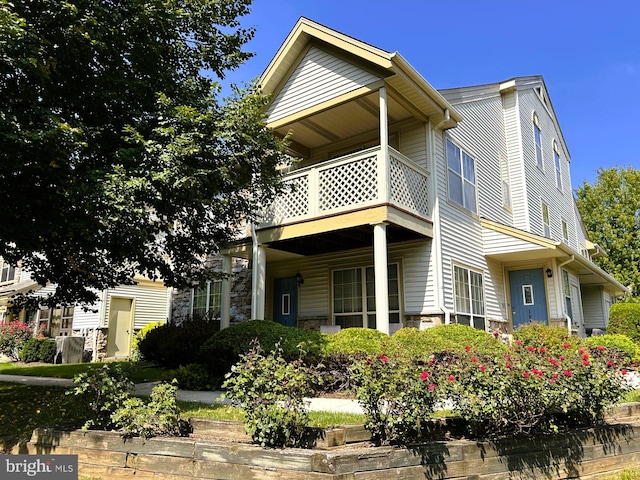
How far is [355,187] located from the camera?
34.0ft

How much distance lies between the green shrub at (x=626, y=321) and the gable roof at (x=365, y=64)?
28.0ft

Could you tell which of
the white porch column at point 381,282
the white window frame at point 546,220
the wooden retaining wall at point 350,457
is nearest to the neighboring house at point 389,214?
the white porch column at point 381,282

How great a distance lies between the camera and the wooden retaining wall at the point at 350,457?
389 centimetres

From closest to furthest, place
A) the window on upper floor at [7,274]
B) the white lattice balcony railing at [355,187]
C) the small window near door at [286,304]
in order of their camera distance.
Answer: the white lattice balcony railing at [355,187] < the small window near door at [286,304] < the window on upper floor at [7,274]

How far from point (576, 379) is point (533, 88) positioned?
1641cm

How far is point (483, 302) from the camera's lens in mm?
12766

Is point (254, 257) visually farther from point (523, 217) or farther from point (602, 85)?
point (602, 85)

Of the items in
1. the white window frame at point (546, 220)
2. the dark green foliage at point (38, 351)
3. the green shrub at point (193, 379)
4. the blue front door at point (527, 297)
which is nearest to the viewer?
the green shrub at point (193, 379)

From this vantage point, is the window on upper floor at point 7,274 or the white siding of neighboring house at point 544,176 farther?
the window on upper floor at point 7,274

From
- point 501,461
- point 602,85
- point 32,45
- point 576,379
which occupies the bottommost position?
point 501,461

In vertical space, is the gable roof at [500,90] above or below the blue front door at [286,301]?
above

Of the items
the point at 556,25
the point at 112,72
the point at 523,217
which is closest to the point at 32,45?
the point at 112,72

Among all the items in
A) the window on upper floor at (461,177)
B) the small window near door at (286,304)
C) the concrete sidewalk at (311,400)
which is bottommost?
the concrete sidewalk at (311,400)

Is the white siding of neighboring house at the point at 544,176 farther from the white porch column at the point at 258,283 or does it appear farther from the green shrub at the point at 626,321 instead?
the white porch column at the point at 258,283
